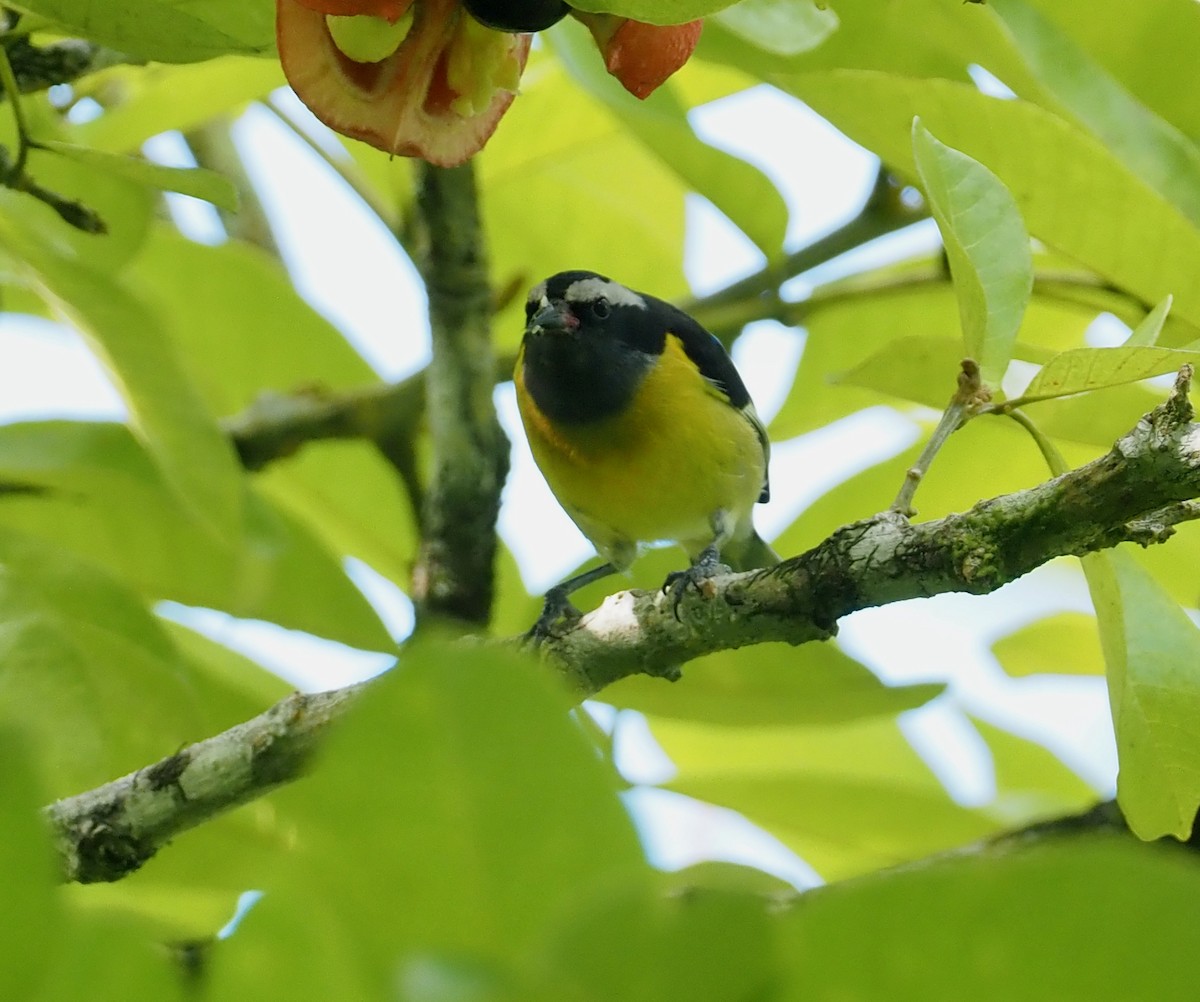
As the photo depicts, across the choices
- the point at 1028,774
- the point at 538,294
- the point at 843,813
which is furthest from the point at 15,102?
the point at 1028,774

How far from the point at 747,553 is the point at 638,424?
785mm

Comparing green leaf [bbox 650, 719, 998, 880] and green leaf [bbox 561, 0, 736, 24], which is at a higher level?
green leaf [bbox 561, 0, 736, 24]

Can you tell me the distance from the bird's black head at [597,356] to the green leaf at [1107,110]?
146cm

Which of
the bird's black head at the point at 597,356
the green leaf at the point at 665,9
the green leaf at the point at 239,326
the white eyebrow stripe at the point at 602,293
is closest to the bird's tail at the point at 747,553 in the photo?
the bird's black head at the point at 597,356

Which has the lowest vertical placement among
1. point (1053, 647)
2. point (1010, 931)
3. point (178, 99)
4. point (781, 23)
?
point (1010, 931)

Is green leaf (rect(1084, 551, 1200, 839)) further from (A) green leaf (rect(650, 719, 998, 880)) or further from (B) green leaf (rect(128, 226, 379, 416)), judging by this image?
(B) green leaf (rect(128, 226, 379, 416))

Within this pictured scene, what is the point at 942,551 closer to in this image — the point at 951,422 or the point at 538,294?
the point at 951,422

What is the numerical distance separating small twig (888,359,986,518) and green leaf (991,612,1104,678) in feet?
4.12

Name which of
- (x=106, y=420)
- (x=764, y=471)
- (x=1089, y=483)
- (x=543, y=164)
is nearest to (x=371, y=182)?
(x=543, y=164)

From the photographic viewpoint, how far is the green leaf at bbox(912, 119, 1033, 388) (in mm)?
1449

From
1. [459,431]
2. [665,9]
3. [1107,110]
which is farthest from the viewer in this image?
[459,431]

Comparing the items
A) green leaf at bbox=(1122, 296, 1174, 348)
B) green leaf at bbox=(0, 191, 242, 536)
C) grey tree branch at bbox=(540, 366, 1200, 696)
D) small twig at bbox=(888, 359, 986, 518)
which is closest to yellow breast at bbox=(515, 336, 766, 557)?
green leaf at bbox=(0, 191, 242, 536)

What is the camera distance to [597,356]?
336 centimetres

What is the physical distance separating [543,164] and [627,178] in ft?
0.99
